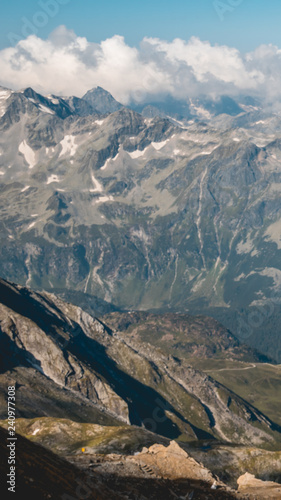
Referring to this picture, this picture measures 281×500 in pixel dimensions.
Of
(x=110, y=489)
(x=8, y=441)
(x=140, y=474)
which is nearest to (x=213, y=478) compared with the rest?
(x=140, y=474)

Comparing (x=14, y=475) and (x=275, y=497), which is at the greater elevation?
(x=275, y=497)

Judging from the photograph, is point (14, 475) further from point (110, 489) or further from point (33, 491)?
point (110, 489)

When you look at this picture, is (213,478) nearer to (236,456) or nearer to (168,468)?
(168,468)

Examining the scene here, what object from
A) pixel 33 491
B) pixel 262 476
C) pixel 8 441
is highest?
pixel 262 476

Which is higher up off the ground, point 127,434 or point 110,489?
point 127,434

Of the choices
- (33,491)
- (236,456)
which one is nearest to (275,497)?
(33,491)

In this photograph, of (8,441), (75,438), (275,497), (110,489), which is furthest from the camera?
(75,438)

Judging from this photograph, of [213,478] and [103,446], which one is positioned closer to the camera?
[213,478]

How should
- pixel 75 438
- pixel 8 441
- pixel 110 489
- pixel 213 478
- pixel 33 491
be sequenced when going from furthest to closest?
pixel 75 438 → pixel 213 478 → pixel 110 489 → pixel 8 441 → pixel 33 491

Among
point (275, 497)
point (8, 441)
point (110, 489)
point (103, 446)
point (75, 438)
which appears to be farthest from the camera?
point (75, 438)
